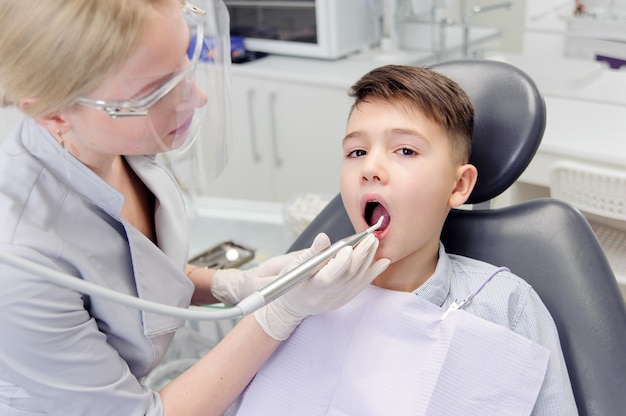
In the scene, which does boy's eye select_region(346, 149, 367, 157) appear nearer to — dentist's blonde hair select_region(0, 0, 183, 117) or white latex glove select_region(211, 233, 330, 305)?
white latex glove select_region(211, 233, 330, 305)

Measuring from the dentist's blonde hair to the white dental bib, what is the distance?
2.11ft

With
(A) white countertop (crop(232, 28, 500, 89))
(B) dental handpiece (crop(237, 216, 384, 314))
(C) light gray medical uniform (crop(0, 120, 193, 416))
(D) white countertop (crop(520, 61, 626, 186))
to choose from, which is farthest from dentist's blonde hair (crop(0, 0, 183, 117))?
(A) white countertop (crop(232, 28, 500, 89))

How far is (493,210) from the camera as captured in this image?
1303mm

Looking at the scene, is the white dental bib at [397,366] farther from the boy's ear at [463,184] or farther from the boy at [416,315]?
the boy's ear at [463,184]

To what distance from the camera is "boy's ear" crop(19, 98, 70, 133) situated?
889 mm

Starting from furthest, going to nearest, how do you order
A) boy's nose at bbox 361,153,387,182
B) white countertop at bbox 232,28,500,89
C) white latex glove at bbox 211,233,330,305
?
1. white countertop at bbox 232,28,500,89
2. white latex glove at bbox 211,233,330,305
3. boy's nose at bbox 361,153,387,182

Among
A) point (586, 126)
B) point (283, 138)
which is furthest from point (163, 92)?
point (283, 138)

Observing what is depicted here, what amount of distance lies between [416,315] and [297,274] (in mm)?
342

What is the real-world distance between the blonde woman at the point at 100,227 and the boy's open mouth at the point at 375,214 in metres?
0.09

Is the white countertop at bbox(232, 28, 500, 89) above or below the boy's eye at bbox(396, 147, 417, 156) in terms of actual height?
below

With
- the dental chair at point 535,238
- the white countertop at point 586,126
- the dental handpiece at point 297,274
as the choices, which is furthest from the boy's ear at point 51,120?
the white countertop at point 586,126

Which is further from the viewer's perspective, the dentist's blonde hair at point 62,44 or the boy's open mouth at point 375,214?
the boy's open mouth at point 375,214

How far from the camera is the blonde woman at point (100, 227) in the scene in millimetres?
849

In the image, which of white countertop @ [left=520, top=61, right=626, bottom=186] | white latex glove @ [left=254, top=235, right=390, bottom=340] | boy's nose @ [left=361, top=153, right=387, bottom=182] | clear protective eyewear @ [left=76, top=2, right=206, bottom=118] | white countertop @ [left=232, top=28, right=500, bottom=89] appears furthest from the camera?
white countertop @ [left=232, top=28, right=500, bottom=89]
